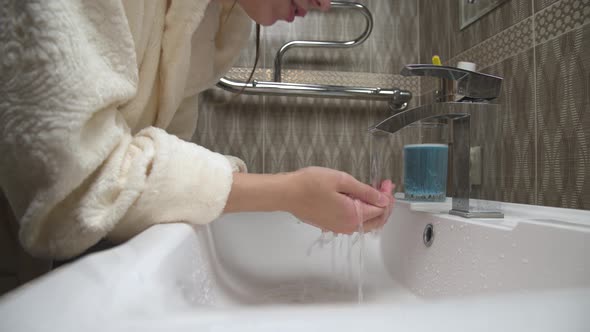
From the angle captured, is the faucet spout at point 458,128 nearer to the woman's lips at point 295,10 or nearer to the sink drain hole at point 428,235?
the sink drain hole at point 428,235

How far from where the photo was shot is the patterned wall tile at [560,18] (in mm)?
543

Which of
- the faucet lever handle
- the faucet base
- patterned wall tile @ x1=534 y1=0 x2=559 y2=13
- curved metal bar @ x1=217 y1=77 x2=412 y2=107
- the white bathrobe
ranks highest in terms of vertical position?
patterned wall tile @ x1=534 y1=0 x2=559 y2=13

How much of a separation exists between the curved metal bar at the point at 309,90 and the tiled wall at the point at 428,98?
0.06 metres

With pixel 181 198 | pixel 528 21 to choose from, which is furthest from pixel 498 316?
pixel 528 21

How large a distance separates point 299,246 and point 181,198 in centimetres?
42

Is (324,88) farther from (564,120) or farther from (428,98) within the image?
(564,120)

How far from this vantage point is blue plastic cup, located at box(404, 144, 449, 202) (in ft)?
2.12

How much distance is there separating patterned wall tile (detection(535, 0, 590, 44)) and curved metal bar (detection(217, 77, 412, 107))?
39cm

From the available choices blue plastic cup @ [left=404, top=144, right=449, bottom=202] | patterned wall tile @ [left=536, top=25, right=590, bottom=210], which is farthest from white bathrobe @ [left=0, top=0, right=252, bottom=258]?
patterned wall tile @ [left=536, top=25, right=590, bottom=210]

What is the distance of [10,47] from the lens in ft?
0.75

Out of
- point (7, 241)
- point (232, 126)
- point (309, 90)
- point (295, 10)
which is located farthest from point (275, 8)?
point (7, 241)

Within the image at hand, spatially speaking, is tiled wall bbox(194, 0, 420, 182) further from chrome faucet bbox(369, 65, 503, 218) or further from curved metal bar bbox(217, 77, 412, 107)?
chrome faucet bbox(369, 65, 503, 218)

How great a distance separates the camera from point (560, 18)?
1.91 feet

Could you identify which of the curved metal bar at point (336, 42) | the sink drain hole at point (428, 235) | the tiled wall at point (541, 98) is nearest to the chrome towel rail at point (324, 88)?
the curved metal bar at point (336, 42)
